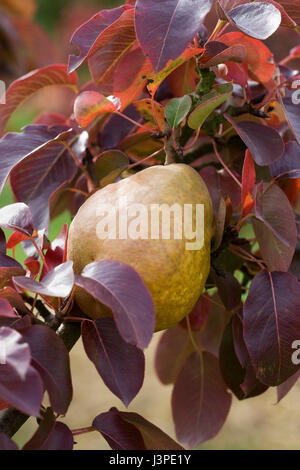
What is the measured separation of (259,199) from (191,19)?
191mm

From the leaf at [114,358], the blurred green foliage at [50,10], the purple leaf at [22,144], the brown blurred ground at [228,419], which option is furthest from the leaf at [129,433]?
the blurred green foliage at [50,10]

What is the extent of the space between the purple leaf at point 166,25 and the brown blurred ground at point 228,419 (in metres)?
1.36

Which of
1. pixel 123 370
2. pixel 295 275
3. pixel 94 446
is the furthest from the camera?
pixel 94 446

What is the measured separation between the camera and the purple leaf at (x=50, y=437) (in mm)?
490

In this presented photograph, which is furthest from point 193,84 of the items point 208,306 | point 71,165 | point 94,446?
point 94,446

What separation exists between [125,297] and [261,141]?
0.26 m

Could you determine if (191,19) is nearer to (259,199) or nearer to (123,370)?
(259,199)

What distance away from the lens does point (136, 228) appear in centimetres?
56

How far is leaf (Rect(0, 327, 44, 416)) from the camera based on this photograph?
1.36 feet

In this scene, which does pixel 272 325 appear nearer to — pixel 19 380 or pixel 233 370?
pixel 233 370

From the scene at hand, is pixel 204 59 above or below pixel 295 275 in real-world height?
above

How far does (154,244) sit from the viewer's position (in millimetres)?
554

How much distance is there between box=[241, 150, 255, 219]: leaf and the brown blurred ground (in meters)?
1.22

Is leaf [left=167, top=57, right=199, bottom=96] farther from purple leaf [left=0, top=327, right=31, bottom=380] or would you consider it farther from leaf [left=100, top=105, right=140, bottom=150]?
purple leaf [left=0, top=327, right=31, bottom=380]
